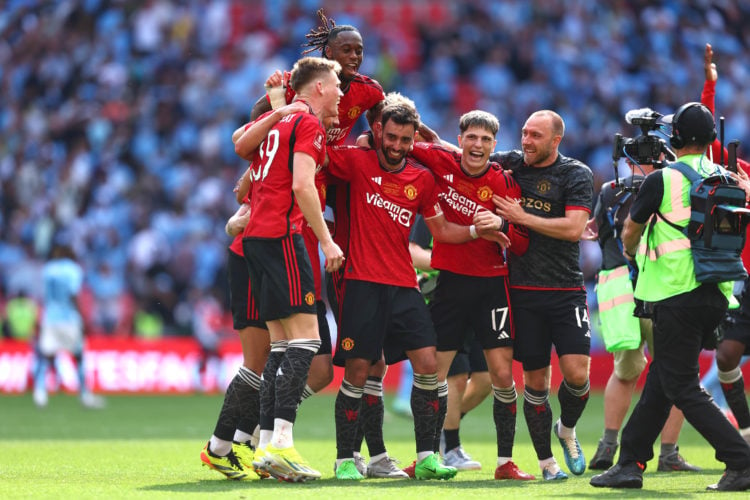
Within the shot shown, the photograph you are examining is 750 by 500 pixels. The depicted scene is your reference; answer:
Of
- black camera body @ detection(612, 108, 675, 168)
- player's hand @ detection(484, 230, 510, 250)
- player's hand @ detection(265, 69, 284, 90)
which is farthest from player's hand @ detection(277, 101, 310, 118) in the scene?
black camera body @ detection(612, 108, 675, 168)

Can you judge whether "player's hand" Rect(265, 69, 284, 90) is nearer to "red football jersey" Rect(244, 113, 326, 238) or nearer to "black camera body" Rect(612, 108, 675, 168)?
"red football jersey" Rect(244, 113, 326, 238)

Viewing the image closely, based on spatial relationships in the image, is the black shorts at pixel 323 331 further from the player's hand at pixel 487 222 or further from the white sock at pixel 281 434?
the player's hand at pixel 487 222

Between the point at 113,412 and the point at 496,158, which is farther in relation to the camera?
the point at 113,412

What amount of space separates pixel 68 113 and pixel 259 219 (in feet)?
59.3

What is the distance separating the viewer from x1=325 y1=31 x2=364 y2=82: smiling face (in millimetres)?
8586

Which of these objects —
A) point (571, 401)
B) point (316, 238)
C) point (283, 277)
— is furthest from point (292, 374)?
point (571, 401)

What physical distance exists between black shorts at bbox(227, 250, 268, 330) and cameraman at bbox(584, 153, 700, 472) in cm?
290

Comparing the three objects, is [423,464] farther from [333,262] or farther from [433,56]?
[433,56]

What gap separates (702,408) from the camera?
23.7ft

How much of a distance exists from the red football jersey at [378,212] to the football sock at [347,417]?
0.79m

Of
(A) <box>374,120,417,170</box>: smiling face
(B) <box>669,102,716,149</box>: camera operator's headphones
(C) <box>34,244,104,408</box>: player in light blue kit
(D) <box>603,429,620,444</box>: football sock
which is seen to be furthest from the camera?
(C) <box>34,244,104,408</box>: player in light blue kit

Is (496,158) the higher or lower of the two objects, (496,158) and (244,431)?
the higher

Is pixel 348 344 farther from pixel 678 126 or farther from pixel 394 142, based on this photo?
pixel 678 126

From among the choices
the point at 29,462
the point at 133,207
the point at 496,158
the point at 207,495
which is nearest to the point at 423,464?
the point at 207,495
